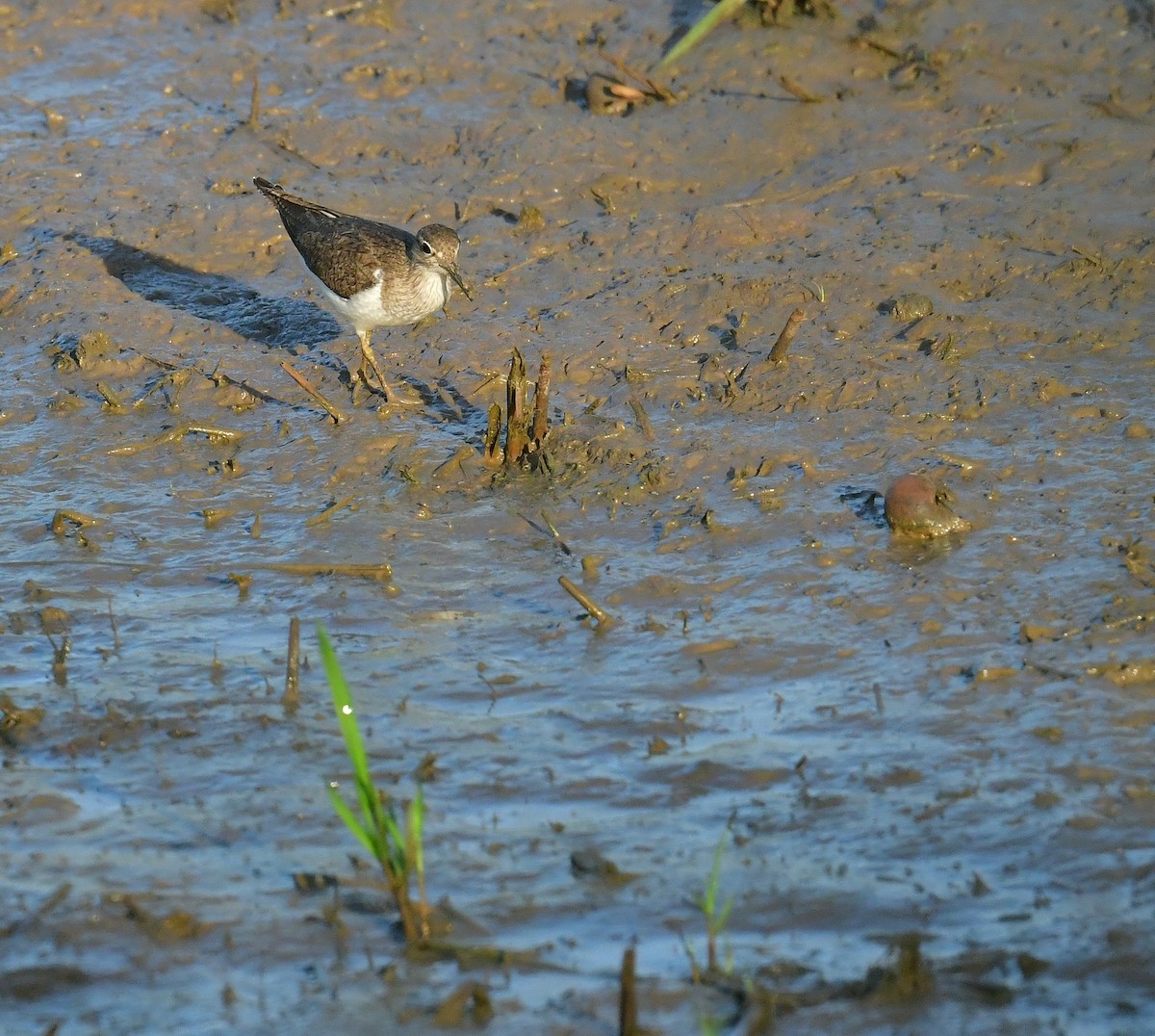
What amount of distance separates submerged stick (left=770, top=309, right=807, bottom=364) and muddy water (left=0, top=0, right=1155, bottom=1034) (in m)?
0.09

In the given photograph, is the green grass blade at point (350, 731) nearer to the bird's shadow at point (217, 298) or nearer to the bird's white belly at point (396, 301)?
the bird's white belly at point (396, 301)

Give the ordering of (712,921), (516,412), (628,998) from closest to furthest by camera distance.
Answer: (628,998) < (712,921) < (516,412)

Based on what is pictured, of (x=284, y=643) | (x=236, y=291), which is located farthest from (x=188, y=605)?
(x=236, y=291)

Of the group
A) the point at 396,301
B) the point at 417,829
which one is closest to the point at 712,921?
the point at 417,829

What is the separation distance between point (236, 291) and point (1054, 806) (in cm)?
610

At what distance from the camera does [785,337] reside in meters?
7.77

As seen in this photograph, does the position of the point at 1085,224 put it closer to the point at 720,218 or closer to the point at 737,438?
the point at 720,218

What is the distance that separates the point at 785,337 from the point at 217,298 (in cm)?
357

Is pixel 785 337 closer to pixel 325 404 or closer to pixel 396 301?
pixel 396 301

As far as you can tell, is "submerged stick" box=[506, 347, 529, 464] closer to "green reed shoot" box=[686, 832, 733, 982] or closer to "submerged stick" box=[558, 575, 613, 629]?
"submerged stick" box=[558, 575, 613, 629]

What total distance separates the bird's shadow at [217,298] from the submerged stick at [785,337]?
269cm

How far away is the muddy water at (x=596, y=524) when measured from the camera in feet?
14.9

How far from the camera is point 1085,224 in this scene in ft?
28.3

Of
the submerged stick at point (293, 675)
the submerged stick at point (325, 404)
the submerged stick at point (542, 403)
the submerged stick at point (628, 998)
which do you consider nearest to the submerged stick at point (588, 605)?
the submerged stick at point (293, 675)
